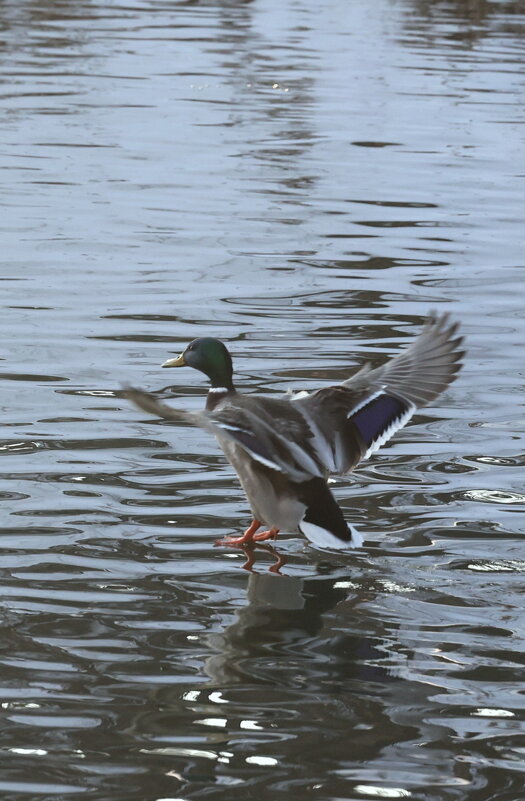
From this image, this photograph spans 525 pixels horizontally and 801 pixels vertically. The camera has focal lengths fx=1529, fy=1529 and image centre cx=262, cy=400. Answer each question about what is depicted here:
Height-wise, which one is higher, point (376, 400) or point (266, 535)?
point (376, 400)

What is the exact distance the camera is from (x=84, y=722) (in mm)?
4082

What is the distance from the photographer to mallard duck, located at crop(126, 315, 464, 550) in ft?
16.7

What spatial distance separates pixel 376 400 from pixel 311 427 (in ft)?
1.15

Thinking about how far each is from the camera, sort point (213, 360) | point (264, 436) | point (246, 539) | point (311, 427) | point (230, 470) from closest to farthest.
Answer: point (264, 436), point (311, 427), point (246, 539), point (213, 360), point (230, 470)

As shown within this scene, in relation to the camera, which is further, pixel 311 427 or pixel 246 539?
pixel 246 539

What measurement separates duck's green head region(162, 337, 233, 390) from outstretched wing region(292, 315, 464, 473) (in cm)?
34

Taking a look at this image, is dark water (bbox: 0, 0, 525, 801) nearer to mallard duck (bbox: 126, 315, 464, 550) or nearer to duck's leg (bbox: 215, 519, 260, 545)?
duck's leg (bbox: 215, 519, 260, 545)

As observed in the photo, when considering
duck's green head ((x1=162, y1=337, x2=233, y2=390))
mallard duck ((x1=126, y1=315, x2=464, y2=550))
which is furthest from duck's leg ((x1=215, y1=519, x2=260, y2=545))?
duck's green head ((x1=162, y1=337, x2=233, y2=390))

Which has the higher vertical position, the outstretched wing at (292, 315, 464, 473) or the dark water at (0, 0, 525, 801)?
the outstretched wing at (292, 315, 464, 473)

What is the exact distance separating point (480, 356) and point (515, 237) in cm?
300

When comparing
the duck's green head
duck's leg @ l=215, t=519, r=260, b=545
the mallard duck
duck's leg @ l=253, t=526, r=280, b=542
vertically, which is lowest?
duck's leg @ l=253, t=526, r=280, b=542

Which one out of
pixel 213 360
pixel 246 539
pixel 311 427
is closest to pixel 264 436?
pixel 311 427

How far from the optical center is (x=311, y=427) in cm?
532

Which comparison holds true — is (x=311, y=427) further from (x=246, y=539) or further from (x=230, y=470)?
(x=230, y=470)
